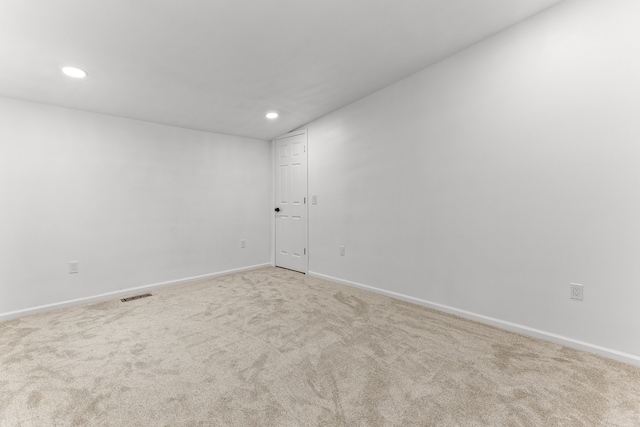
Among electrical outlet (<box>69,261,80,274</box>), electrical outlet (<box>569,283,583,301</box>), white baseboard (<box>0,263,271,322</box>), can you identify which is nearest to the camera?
electrical outlet (<box>569,283,583,301</box>)

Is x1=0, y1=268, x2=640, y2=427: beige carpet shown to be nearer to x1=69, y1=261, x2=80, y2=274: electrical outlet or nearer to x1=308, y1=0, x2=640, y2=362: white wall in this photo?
x1=308, y1=0, x2=640, y2=362: white wall

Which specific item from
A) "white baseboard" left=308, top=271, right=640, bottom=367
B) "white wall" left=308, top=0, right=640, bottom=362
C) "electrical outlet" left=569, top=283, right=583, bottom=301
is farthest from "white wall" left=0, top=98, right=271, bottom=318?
"electrical outlet" left=569, top=283, right=583, bottom=301

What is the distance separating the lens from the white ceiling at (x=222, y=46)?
174 cm

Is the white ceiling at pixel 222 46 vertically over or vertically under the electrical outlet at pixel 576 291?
over

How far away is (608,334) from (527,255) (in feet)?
2.14

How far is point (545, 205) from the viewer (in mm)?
2078

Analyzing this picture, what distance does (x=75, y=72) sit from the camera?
228cm

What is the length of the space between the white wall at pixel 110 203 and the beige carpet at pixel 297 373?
579 millimetres

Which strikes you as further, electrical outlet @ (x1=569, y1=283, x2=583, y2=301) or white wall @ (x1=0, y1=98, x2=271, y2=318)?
white wall @ (x1=0, y1=98, x2=271, y2=318)

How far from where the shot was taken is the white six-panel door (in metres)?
4.23

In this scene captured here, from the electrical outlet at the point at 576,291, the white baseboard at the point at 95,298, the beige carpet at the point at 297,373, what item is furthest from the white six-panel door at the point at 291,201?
the electrical outlet at the point at 576,291

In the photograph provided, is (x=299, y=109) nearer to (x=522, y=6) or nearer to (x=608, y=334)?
(x=522, y=6)

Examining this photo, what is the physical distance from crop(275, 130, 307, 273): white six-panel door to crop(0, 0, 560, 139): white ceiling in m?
1.29

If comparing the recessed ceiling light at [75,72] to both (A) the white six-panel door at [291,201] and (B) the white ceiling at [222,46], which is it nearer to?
(B) the white ceiling at [222,46]
